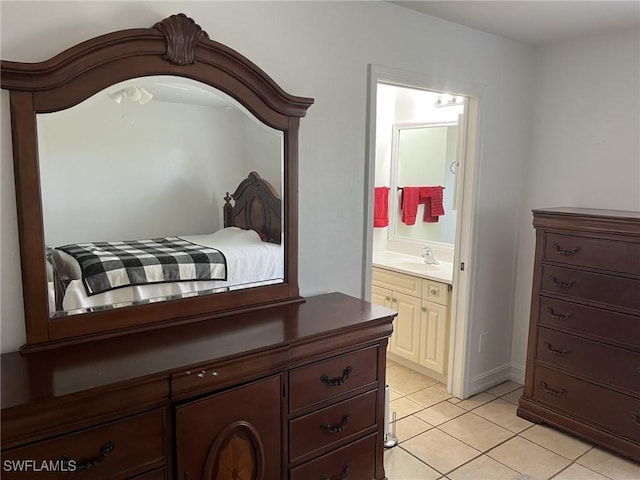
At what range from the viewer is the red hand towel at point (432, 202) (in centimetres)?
400

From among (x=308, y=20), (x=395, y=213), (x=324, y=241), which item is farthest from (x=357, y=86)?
(x=395, y=213)

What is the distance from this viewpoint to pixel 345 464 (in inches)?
79.7

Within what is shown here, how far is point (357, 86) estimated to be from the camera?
2404 millimetres

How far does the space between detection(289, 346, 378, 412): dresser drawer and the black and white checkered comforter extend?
551 mm

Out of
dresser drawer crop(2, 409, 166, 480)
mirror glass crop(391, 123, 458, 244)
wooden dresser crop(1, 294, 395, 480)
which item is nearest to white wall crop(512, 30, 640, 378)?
mirror glass crop(391, 123, 458, 244)

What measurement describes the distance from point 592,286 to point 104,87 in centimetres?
263

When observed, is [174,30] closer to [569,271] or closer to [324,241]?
[324,241]

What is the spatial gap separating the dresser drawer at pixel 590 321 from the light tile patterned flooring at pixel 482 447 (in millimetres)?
657

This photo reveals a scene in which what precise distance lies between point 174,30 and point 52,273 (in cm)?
98

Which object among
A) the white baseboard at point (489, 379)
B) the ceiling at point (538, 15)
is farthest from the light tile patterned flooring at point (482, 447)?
the ceiling at point (538, 15)

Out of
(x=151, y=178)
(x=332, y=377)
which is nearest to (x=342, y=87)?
(x=151, y=178)

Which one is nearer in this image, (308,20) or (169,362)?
(169,362)

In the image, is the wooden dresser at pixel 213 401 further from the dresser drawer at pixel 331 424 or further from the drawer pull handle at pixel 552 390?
the drawer pull handle at pixel 552 390

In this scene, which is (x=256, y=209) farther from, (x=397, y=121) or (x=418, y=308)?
(x=397, y=121)
